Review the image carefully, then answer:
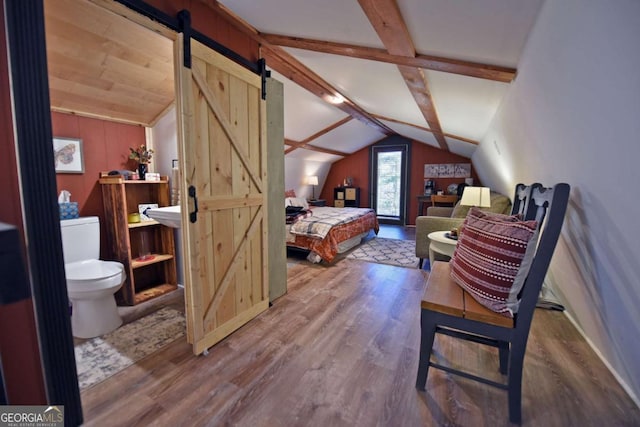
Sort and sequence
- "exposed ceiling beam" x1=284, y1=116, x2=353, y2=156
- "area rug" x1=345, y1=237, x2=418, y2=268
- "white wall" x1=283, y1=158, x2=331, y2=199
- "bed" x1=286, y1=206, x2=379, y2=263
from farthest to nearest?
"white wall" x1=283, y1=158, x2=331, y2=199 → "exposed ceiling beam" x1=284, y1=116, x2=353, y2=156 → "area rug" x1=345, y1=237, x2=418, y2=268 → "bed" x1=286, y1=206, x2=379, y2=263

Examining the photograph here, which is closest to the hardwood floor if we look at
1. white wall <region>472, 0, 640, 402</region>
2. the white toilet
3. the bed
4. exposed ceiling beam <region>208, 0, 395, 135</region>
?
white wall <region>472, 0, 640, 402</region>

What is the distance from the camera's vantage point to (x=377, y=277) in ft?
10.9

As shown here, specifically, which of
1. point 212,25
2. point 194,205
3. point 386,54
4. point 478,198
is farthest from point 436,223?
point 212,25

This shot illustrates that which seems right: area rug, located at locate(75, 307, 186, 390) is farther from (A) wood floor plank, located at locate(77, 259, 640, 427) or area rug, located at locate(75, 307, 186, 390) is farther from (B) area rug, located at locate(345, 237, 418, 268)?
(B) area rug, located at locate(345, 237, 418, 268)

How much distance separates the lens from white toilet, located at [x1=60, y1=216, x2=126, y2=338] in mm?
1987

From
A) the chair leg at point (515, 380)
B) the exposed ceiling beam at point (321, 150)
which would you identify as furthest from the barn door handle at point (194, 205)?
the exposed ceiling beam at point (321, 150)

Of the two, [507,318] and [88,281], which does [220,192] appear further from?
[507,318]

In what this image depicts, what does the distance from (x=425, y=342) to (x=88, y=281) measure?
7.60ft

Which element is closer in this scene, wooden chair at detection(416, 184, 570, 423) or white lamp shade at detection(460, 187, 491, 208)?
wooden chair at detection(416, 184, 570, 423)

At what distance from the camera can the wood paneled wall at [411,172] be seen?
6855 millimetres

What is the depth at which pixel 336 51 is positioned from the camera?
227 cm

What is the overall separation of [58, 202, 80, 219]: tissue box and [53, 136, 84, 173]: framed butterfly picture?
285 millimetres

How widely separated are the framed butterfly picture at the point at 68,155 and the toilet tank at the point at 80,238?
43 centimetres

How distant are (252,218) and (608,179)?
2156 mm
